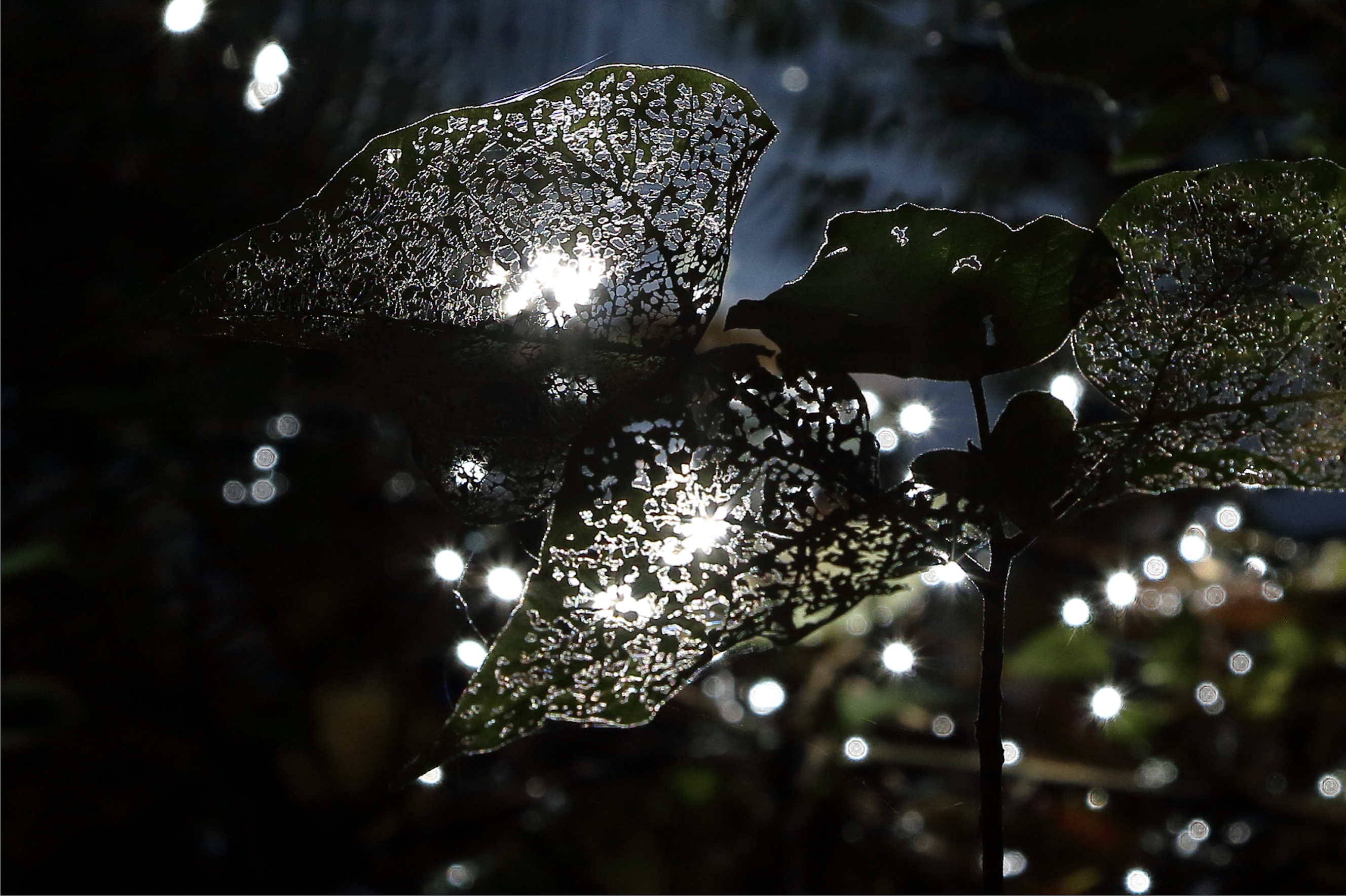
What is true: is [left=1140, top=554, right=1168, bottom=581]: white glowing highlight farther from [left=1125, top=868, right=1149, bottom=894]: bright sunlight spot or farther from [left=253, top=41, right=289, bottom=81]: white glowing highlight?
[left=253, top=41, right=289, bottom=81]: white glowing highlight

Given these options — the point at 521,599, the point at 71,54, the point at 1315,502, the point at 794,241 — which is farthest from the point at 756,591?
the point at 71,54

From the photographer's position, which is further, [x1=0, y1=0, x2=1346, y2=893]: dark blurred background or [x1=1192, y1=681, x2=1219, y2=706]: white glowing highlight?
[x1=1192, y1=681, x2=1219, y2=706]: white glowing highlight

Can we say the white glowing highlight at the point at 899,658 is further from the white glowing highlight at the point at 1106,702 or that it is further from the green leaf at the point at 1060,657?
the green leaf at the point at 1060,657

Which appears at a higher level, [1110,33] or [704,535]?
[1110,33]

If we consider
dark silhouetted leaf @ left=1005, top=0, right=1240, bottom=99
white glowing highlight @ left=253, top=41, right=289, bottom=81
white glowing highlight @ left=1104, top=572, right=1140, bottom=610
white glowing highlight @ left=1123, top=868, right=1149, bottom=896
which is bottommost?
white glowing highlight @ left=1123, top=868, right=1149, bottom=896

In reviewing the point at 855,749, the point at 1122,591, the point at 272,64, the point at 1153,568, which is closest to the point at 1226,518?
the point at 1153,568

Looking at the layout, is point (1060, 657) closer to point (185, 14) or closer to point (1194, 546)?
point (1194, 546)

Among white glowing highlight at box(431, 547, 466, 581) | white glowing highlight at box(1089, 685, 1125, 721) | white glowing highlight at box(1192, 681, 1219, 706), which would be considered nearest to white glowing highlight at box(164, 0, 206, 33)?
white glowing highlight at box(431, 547, 466, 581)
